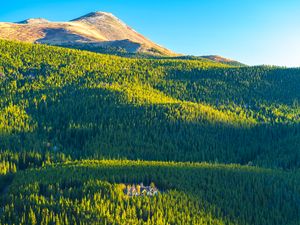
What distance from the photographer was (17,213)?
12950 centimetres

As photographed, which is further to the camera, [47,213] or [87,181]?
[87,181]

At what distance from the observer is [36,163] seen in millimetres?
191750

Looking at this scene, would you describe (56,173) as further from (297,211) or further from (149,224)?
(297,211)

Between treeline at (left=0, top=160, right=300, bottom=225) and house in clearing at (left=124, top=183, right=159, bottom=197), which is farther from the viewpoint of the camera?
house in clearing at (left=124, top=183, right=159, bottom=197)

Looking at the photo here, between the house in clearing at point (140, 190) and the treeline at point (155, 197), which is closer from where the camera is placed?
the treeline at point (155, 197)

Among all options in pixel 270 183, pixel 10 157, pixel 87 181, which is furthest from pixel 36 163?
pixel 270 183

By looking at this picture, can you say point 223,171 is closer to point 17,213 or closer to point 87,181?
point 87,181

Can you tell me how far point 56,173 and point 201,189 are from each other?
49.5 m

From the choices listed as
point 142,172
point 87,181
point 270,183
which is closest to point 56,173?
point 87,181

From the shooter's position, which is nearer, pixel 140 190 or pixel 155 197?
pixel 155 197

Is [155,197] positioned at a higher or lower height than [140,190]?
higher

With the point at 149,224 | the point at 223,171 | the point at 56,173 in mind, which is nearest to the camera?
the point at 149,224

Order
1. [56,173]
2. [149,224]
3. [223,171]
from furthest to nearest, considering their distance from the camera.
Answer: [223,171] < [56,173] < [149,224]

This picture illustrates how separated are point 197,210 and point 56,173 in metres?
51.7
